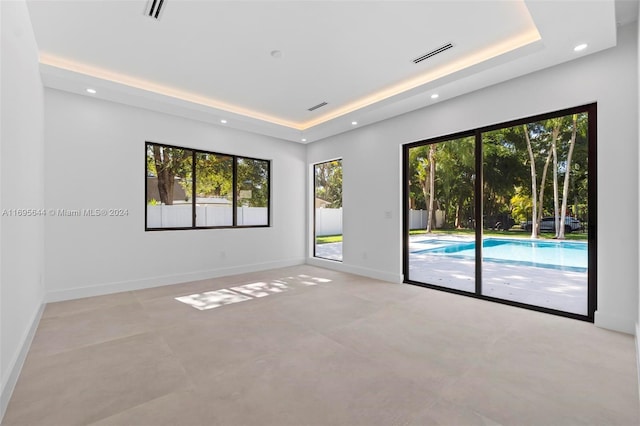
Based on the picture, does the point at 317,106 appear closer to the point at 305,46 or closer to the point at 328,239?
the point at 305,46

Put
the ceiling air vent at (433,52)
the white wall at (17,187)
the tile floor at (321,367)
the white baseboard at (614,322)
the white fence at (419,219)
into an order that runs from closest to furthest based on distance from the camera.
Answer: the tile floor at (321,367)
the white wall at (17,187)
the white baseboard at (614,322)
the ceiling air vent at (433,52)
the white fence at (419,219)

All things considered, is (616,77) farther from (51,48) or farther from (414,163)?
(51,48)

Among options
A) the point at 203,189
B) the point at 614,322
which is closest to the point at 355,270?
the point at 203,189

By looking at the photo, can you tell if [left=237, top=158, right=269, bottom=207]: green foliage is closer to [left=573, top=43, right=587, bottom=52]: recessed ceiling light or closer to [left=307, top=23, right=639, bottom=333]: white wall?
[left=307, top=23, right=639, bottom=333]: white wall

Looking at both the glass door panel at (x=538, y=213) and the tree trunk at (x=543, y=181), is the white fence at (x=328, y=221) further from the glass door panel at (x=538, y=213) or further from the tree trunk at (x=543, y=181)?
the tree trunk at (x=543, y=181)

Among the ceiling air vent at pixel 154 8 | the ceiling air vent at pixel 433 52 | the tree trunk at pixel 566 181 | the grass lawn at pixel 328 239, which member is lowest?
the grass lawn at pixel 328 239

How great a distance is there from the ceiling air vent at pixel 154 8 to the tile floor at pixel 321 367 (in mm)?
3018

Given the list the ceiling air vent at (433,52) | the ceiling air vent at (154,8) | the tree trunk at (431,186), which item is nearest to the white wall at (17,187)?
the ceiling air vent at (154,8)

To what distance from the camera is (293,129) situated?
6.16m

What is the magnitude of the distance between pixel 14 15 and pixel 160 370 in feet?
9.60

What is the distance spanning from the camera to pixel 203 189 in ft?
18.7

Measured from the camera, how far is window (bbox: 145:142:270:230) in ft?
16.8

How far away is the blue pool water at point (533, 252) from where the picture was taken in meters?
3.51

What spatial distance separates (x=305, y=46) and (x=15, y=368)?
12.4 ft
